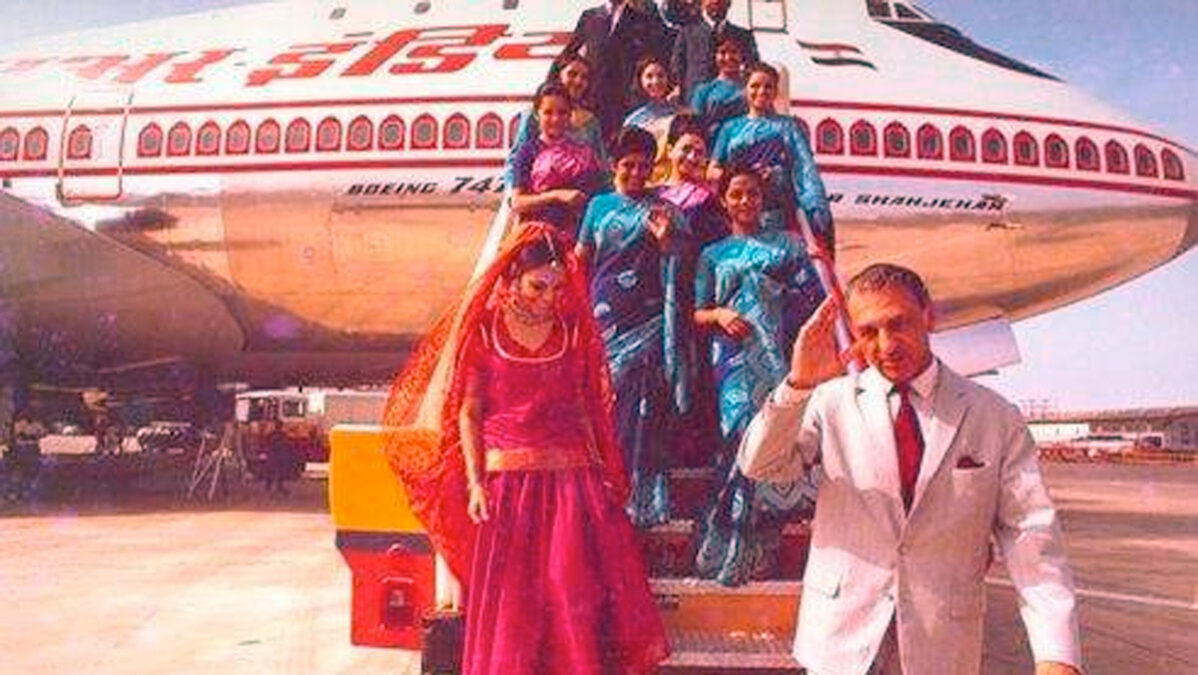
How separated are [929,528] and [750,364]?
190cm

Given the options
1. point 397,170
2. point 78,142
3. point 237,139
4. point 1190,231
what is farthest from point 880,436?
point 78,142

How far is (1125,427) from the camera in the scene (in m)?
79.5

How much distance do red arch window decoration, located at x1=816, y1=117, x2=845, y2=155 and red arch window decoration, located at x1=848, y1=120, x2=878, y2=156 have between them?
0.10 metres

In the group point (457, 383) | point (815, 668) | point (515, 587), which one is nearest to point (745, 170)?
point (457, 383)

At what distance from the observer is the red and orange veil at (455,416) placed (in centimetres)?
360

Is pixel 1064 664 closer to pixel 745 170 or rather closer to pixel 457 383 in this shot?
pixel 457 383

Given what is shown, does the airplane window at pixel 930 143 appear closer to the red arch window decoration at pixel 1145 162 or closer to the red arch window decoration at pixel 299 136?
the red arch window decoration at pixel 1145 162

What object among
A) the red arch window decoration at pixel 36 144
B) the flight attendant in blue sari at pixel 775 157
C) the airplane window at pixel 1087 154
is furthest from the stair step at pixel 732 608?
the red arch window decoration at pixel 36 144

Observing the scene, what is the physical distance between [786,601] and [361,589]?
157 centimetres

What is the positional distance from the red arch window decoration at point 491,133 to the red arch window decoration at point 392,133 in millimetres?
876

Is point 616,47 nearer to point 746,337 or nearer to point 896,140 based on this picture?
point 746,337

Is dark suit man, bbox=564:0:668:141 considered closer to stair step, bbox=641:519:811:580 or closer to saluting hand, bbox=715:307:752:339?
saluting hand, bbox=715:307:752:339

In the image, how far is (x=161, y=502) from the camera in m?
15.0

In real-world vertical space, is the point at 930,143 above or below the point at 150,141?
below
